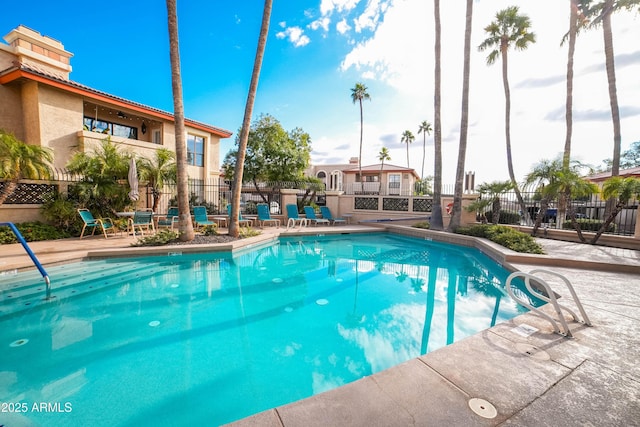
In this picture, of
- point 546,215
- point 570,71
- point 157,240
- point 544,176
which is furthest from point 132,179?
point 570,71

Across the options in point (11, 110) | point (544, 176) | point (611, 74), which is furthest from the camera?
point (11, 110)

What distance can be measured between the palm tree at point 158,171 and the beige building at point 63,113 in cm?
156

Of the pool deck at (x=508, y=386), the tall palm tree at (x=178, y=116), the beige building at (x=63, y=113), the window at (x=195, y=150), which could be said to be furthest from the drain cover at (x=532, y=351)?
the window at (x=195, y=150)

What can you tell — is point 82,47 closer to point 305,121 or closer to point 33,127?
point 33,127

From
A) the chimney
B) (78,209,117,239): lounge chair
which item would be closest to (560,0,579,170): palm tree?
(78,209,117,239): lounge chair

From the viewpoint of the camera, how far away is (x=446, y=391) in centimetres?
216

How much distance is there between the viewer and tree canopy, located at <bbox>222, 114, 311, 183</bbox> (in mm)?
16422

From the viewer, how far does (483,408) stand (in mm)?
1970

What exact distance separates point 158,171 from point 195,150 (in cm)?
579

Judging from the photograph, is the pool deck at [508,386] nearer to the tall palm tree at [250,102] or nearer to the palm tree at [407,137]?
the tall palm tree at [250,102]

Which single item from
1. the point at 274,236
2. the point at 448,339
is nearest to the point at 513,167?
the point at 274,236

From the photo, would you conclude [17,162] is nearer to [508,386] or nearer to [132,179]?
[132,179]

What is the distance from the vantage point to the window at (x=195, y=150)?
16600 mm

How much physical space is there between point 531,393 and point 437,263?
651 centimetres
